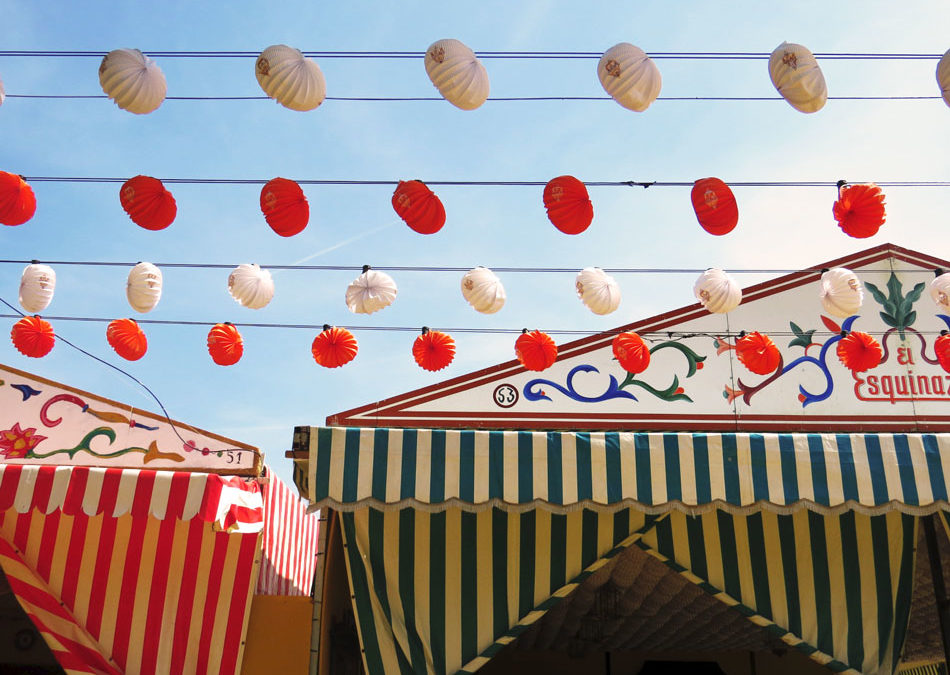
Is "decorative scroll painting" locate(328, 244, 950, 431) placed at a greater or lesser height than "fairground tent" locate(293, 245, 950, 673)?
greater

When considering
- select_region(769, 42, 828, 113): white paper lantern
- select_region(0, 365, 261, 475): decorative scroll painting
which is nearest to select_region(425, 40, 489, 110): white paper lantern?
select_region(769, 42, 828, 113): white paper lantern

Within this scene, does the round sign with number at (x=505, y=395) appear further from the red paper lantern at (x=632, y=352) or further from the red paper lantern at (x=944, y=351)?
the red paper lantern at (x=944, y=351)

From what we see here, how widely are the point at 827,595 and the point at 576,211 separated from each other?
3.31 meters

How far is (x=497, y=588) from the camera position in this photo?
5.83 metres

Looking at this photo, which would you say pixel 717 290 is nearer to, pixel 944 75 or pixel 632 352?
pixel 632 352

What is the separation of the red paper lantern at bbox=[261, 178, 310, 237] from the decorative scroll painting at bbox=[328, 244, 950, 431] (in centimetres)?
279

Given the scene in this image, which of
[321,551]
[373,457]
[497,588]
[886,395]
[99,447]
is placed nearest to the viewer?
[373,457]

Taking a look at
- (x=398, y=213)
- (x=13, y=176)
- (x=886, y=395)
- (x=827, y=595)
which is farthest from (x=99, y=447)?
(x=886, y=395)

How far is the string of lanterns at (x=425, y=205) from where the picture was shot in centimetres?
631

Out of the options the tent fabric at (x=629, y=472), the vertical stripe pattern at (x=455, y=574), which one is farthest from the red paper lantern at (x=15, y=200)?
the vertical stripe pattern at (x=455, y=574)

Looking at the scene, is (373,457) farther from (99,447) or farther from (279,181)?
(99,447)

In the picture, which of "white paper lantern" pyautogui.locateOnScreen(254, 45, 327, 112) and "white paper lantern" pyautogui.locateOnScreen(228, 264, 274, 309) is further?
"white paper lantern" pyautogui.locateOnScreen(228, 264, 274, 309)

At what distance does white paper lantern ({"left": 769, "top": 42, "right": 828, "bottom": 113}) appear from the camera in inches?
216

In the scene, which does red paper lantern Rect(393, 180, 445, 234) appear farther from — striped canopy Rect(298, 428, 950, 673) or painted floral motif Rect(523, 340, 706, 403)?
painted floral motif Rect(523, 340, 706, 403)
